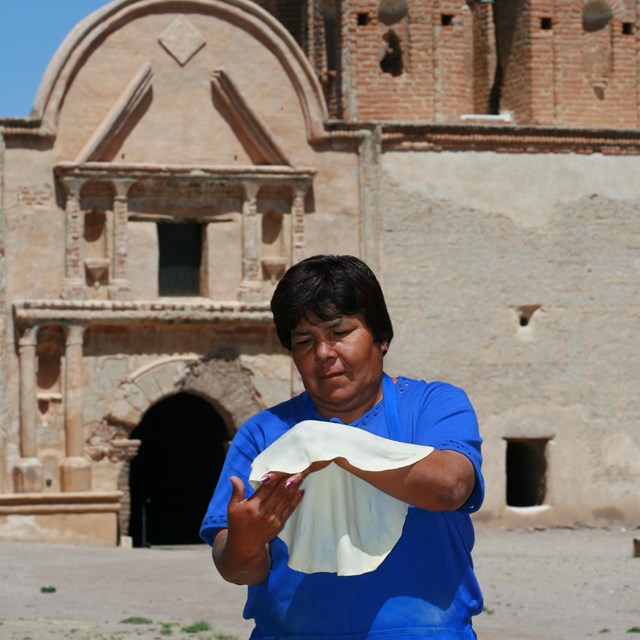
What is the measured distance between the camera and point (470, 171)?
17.6 m

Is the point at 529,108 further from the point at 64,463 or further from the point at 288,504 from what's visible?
the point at 288,504

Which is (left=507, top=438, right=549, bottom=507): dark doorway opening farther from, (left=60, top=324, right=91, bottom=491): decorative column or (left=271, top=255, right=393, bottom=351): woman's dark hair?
(left=271, top=255, right=393, bottom=351): woman's dark hair

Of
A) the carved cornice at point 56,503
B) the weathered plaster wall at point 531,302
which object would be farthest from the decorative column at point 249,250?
the carved cornice at point 56,503

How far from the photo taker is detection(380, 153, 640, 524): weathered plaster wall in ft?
57.3

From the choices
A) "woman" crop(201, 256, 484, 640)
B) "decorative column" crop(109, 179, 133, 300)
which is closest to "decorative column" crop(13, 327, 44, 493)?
"decorative column" crop(109, 179, 133, 300)

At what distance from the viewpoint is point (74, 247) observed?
54.6 ft

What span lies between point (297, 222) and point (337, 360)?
45.6 feet

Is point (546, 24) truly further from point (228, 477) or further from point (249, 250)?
point (228, 477)

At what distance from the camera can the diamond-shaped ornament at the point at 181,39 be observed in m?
17.1

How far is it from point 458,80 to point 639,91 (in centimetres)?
237

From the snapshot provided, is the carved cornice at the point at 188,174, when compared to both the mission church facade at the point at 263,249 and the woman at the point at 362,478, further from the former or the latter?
the woman at the point at 362,478

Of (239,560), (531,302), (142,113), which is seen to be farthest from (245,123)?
(239,560)

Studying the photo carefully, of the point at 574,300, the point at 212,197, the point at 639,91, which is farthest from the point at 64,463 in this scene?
the point at 639,91

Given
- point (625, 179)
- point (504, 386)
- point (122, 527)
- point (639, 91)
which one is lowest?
point (122, 527)
